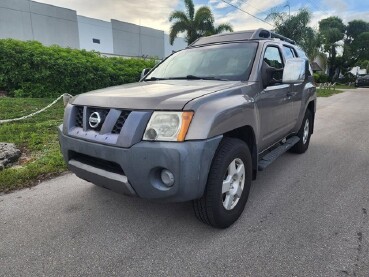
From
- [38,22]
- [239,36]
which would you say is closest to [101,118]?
[239,36]

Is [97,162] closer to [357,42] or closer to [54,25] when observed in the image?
[54,25]

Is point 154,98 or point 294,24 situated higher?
point 294,24

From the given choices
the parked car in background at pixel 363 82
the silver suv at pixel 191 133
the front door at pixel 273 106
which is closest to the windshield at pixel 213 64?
the silver suv at pixel 191 133

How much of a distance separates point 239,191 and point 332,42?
43.5 metres

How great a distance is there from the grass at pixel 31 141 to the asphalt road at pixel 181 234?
317 millimetres

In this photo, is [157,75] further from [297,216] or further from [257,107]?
[297,216]

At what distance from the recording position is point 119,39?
133 feet

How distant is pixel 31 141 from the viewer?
17.9 feet

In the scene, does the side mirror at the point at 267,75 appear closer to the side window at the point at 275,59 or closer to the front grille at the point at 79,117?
the side window at the point at 275,59

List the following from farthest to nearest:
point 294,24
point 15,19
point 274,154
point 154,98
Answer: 1. point 15,19
2. point 294,24
3. point 274,154
4. point 154,98

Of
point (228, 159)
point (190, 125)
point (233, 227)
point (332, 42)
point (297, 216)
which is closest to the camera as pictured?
point (190, 125)

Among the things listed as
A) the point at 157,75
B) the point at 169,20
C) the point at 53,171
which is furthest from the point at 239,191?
the point at 169,20

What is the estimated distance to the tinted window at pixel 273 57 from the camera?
3.67m

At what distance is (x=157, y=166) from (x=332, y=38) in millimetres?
43578
